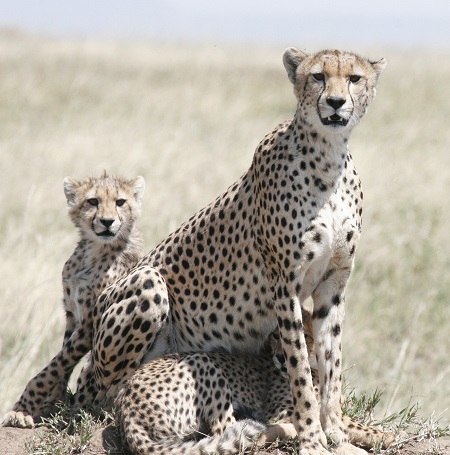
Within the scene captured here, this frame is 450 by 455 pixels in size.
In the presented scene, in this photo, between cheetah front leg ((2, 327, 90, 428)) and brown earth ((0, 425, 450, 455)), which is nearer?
brown earth ((0, 425, 450, 455))

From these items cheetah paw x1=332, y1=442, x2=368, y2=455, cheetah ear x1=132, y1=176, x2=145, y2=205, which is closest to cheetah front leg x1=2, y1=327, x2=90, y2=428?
cheetah ear x1=132, y1=176, x2=145, y2=205

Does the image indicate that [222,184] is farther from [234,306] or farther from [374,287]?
[234,306]

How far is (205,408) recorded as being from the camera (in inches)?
148

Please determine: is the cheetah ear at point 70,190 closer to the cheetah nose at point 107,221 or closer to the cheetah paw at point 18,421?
the cheetah nose at point 107,221

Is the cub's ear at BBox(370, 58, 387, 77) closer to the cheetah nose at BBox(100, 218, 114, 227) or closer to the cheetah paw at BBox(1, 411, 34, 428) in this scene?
the cheetah nose at BBox(100, 218, 114, 227)

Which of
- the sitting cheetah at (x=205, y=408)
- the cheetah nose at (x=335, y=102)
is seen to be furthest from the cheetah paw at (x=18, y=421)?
the cheetah nose at (x=335, y=102)

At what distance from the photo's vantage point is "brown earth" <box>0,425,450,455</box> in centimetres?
368

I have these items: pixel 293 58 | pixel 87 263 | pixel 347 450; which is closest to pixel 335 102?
pixel 293 58

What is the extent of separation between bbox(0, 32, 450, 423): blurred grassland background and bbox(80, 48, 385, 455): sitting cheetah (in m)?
0.87

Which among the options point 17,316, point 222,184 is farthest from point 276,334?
point 222,184

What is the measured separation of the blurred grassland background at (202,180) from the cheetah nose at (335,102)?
1572mm

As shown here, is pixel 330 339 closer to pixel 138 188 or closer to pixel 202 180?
pixel 138 188

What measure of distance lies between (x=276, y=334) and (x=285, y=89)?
1265 cm

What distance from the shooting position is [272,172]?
3.78 m
